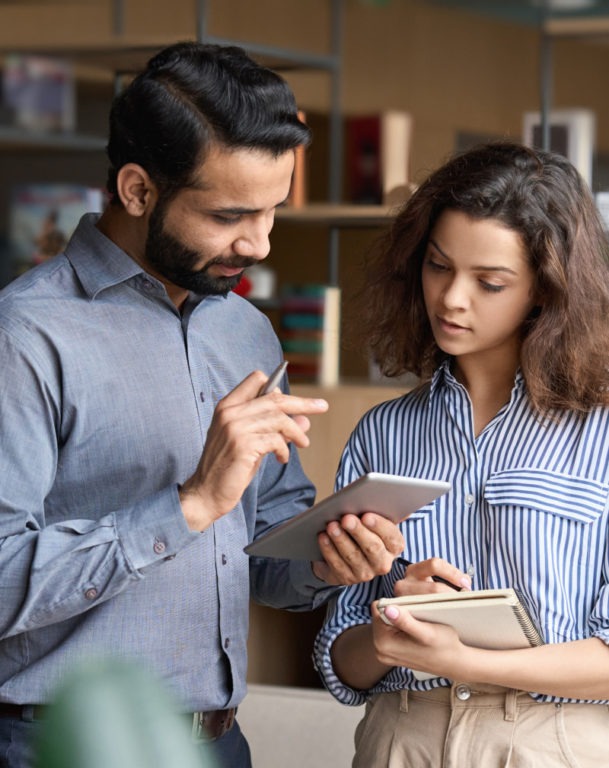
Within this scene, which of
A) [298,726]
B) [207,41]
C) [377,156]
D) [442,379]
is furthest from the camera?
[377,156]

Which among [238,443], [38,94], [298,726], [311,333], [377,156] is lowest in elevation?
[298,726]

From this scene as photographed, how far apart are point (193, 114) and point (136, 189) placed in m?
0.11

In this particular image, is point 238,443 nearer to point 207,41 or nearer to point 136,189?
point 136,189

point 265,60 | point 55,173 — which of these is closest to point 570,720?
point 265,60

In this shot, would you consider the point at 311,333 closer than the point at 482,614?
No

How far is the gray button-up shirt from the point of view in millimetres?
1182

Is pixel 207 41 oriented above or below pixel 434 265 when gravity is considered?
above

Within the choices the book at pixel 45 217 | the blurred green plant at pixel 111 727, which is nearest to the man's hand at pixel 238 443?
the blurred green plant at pixel 111 727

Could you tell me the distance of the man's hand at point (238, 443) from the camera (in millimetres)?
1152

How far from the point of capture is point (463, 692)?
4.26 ft

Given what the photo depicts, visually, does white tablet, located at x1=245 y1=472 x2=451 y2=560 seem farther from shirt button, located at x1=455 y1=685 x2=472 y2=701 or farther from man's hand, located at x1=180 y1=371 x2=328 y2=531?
shirt button, located at x1=455 y1=685 x2=472 y2=701

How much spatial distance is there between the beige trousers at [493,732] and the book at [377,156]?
2.09 metres

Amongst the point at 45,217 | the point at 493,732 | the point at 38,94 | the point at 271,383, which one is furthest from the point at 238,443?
the point at 38,94

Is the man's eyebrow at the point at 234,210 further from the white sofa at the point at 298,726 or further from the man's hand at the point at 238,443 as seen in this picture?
the white sofa at the point at 298,726
